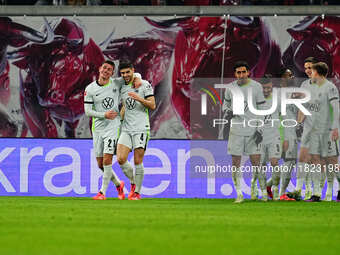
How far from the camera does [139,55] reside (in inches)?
706

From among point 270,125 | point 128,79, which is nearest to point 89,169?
point 128,79

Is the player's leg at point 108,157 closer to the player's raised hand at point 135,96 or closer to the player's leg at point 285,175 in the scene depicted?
the player's raised hand at point 135,96

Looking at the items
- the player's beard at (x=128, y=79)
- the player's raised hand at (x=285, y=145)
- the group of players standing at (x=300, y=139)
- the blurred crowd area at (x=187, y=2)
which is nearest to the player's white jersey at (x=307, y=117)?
the group of players standing at (x=300, y=139)

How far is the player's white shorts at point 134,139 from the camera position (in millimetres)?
13898

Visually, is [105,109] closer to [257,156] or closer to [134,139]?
[134,139]

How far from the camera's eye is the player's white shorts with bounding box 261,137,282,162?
14.4m

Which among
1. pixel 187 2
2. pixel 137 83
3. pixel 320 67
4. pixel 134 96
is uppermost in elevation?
pixel 187 2

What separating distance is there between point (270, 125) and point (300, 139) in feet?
2.88

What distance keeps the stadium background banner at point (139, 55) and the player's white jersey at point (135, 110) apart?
12.2 ft

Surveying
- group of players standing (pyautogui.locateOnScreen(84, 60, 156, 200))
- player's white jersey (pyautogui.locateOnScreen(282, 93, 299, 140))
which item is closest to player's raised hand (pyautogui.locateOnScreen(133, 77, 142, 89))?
group of players standing (pyautogui.locateOnScreen(84, 60, 156, 200))

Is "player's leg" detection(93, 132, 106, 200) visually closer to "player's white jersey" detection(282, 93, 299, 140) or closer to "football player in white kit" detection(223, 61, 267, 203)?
"football player in white kit" detection(223, 61, 267, 203)

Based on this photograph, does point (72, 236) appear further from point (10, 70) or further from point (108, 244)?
point (10, 70)

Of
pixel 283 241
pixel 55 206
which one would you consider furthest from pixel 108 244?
pixel 55 206

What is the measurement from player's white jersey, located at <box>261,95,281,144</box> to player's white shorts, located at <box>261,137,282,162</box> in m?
0.06
